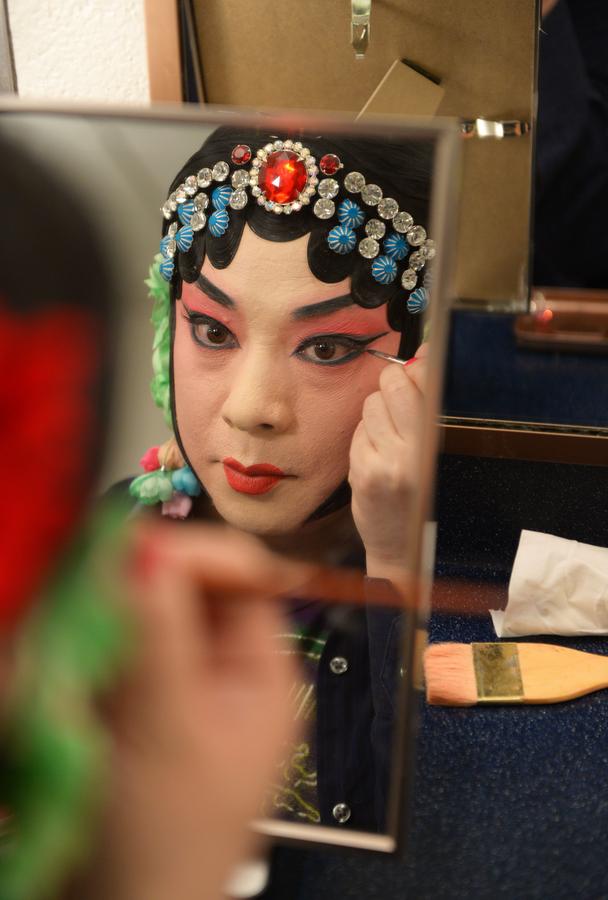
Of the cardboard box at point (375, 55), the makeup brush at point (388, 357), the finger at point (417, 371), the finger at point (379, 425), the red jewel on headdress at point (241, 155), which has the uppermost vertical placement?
the cardboard box at point (375, 55)

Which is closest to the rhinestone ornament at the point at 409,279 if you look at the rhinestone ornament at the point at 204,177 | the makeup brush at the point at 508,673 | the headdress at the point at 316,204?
the headdress at the point at 316,204

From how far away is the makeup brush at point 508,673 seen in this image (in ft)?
1.81

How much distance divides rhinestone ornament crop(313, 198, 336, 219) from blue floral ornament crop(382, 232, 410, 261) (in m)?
0.03

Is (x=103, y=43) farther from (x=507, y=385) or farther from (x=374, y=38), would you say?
(x=507, y=385)

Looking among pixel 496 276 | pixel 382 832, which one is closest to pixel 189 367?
pixel 382 832

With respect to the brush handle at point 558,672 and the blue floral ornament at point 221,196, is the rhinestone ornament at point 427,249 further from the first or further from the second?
the brush handle at point 558,672

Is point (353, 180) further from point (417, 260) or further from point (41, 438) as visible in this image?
point (41, 438)

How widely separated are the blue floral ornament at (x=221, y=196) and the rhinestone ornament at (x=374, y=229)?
67mm

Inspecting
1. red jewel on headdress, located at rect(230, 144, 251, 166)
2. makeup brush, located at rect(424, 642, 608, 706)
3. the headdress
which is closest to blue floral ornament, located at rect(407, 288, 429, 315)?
the headdress

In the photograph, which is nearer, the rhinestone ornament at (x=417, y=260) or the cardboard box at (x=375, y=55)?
the rhinestone ornament at (x=417, y=260)

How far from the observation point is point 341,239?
1.26 ft

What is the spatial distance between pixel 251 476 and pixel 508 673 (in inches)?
11.0

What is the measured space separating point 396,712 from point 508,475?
384 millimetres

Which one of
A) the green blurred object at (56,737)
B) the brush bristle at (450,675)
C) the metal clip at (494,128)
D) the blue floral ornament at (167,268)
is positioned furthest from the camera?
the metal clip at (494,128)
